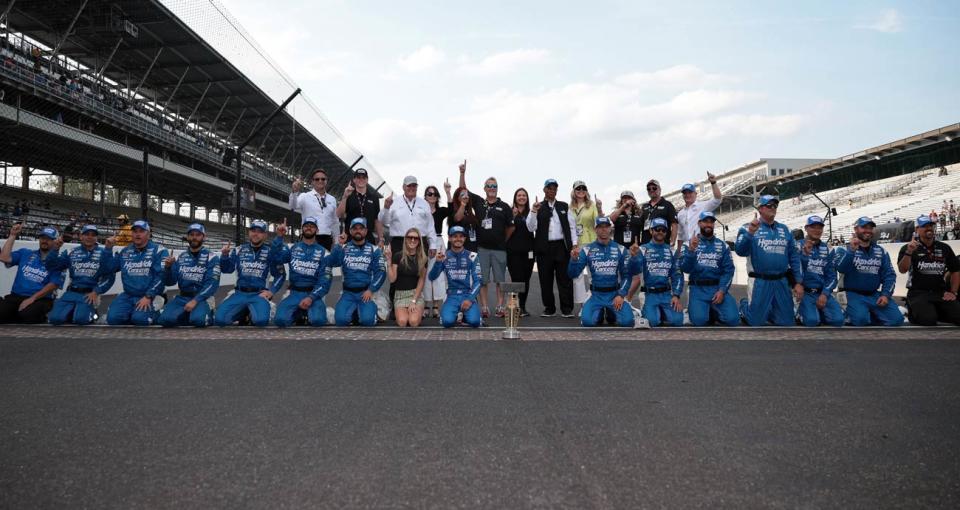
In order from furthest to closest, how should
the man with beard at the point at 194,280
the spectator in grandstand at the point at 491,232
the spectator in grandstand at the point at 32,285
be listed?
the spectator in grandstand at the point at 491,232 → the spectator in grandstand at the point at 32,285 → the man with beard at the point at 194,280

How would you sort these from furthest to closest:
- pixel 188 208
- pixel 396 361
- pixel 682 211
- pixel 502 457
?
pixel 188 208 → pixel 682 211 → pixel 396 361 → pixel 502 457

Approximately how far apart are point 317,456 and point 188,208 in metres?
46.1

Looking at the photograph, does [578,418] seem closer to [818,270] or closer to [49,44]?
[818,270]

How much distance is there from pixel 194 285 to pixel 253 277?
756 mm

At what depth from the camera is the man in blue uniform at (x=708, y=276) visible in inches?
283

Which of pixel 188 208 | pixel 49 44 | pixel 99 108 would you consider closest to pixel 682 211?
pixel 99 108

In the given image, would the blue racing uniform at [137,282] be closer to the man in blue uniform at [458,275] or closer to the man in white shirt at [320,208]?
the man in white shirt at [320,208]

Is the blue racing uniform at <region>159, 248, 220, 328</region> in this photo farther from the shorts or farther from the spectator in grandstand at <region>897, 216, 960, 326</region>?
the spectator in grandstand at <region>897, 216, 960, 326</region>

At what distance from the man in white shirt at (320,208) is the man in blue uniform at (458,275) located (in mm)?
1866

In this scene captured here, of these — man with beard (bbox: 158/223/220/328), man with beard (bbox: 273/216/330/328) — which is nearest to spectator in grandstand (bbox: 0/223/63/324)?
man with beard (bbox: 158/223/220/328)

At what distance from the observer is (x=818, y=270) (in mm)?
7348

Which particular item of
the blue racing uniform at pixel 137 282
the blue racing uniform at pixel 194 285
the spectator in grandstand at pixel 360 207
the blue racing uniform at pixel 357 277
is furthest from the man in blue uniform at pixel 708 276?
the blue racing uniform at pixel 137 282

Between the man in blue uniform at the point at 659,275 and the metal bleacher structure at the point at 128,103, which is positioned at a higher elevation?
the metal bleacher structure at the point at 128,103

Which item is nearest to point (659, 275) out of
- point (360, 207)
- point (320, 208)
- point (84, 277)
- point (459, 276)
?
point (459, 276)
